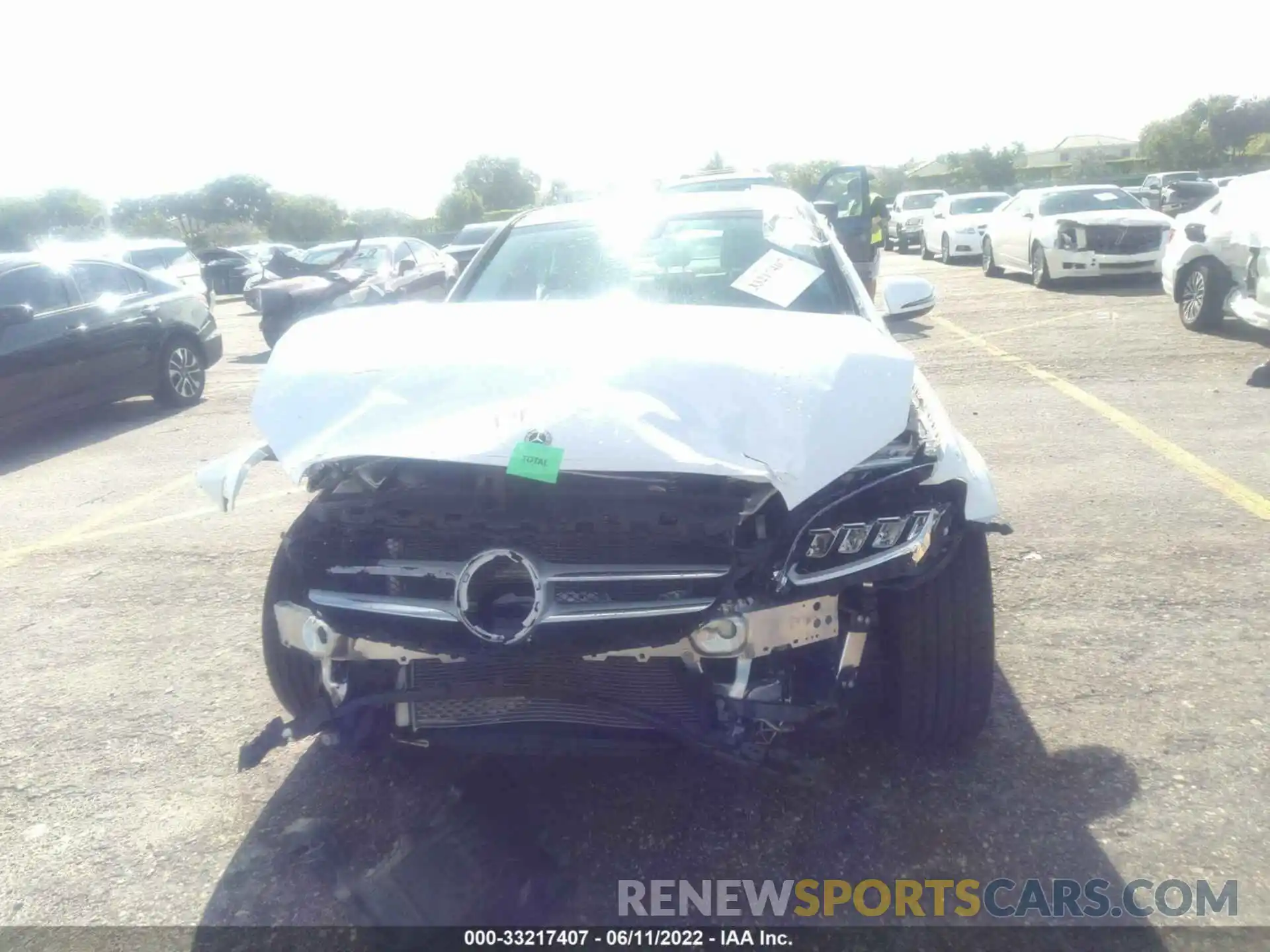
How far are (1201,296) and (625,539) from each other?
9.25 metres

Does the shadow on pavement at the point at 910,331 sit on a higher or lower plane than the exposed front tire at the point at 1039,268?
lower

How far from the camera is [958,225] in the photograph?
65.5ft

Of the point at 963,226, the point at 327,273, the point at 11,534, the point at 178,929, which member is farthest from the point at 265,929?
the point at 963,226

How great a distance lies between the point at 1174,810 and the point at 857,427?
54.9 inches

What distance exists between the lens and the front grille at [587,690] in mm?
2600

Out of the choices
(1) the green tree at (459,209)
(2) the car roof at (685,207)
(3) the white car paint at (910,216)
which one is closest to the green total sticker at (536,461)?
(2) the car roof at (685,207)

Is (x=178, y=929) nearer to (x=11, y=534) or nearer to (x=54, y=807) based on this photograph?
(x=54, y=807)

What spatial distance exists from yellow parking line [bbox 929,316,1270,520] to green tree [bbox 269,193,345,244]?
50853mm

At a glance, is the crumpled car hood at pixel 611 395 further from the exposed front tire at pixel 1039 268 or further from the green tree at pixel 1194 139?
the green tree at pixel 1194 139

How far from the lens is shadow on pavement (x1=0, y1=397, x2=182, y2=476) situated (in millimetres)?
8352

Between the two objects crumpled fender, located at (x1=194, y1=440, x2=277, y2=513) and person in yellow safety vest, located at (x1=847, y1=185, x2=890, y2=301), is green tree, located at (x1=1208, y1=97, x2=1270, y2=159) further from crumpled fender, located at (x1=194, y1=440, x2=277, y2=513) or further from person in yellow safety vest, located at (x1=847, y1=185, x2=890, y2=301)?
crumpled fender, located at (x1=194, y1=440, x2=277, y2=513)

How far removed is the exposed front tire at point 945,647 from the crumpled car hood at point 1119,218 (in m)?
12.6

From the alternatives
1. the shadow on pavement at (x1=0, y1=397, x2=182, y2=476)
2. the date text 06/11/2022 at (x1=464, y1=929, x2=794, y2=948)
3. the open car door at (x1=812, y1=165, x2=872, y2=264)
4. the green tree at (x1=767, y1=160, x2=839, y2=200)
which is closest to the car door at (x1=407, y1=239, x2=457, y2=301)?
the shadow on pavement at (x1=0, y1=397, x2=182, y2=476)

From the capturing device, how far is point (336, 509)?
2.72m
